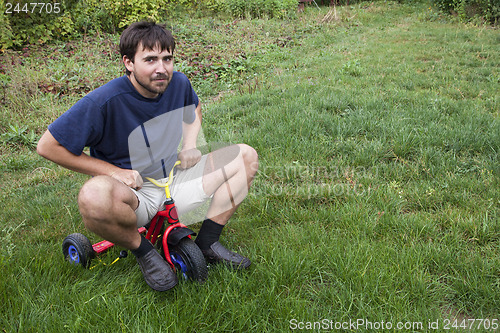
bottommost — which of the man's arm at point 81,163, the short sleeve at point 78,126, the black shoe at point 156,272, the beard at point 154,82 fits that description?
the black shoe at point 156,272

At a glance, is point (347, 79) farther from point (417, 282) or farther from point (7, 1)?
point (7, 1)

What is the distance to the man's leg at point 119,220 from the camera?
2.00 metres

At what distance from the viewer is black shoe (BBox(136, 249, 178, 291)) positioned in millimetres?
2139

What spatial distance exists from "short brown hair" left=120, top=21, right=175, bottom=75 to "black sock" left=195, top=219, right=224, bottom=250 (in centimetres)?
123

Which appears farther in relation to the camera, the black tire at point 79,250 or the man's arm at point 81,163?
the black tire at point 79,250

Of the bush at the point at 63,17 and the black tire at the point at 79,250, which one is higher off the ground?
the bush at the point at 63,17

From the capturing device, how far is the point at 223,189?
102 inches

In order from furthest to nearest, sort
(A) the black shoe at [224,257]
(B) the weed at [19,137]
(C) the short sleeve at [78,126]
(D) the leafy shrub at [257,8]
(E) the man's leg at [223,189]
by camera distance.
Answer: (D) the leafy shrub at [257,8]
(B) the weed at [19,137]
(E) the man's leg at [223,189]
(A) the black shoe at [224,257]
(C) the short sleeve at [78,126]

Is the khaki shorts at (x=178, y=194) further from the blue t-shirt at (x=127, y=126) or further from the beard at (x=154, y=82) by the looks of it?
the beard at (x=154, y=82)

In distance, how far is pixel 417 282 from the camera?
7.00 ft

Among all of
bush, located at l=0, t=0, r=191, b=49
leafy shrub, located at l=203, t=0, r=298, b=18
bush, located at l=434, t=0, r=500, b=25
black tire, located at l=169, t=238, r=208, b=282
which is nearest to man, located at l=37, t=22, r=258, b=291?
black tire, located at l=169, t=238, r=208, b=282

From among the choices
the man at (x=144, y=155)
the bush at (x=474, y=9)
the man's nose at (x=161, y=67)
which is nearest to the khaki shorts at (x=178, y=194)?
the man at (x=144, y=155)

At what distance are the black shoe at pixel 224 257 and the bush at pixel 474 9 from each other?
1105 centimetres

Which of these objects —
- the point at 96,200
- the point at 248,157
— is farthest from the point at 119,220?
the point at 248,157
